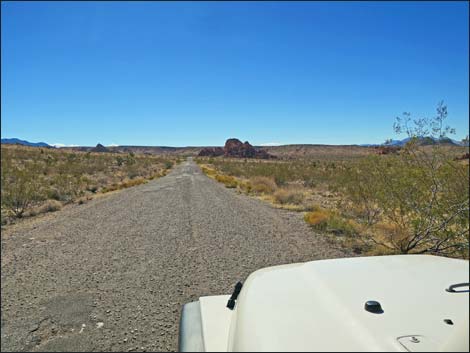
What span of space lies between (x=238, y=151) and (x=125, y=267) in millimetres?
134374

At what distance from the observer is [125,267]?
19.8 feet

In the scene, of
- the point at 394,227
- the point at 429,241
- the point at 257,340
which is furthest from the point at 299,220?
the point at 257,340

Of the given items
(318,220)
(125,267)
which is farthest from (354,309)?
(318,220)

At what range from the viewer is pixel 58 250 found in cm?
710

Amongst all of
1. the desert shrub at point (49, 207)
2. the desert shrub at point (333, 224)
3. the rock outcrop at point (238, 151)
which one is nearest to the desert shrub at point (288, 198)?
the desert shrub at point (333, 224)

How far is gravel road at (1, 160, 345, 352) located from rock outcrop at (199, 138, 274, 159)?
382 feet

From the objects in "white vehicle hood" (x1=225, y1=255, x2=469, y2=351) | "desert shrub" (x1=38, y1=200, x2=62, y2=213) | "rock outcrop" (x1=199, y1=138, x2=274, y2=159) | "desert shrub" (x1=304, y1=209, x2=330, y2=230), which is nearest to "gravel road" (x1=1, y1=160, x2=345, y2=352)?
"desert shrub" (x1=304, y1=209, x2=330, y2=230)

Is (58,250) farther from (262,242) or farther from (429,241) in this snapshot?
(429,241)

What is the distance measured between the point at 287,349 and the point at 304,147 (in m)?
168

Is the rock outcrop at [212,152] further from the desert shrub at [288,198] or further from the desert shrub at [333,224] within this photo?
the desert shrub at [333,224]

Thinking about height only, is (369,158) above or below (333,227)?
above

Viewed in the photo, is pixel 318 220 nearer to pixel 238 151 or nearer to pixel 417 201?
pixel 417 201

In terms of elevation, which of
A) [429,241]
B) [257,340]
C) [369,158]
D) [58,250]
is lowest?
[58,250]

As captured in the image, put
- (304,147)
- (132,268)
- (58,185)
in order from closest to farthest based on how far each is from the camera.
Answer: (132,268)
(58,185)
(304,147)
